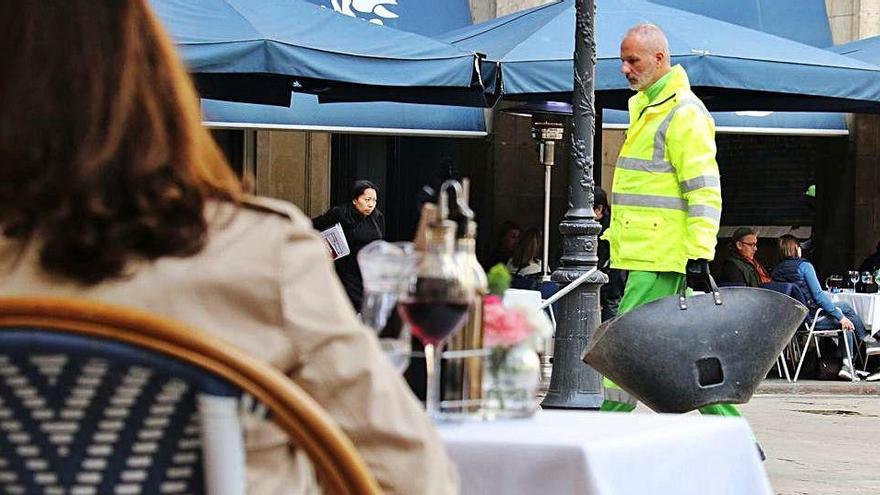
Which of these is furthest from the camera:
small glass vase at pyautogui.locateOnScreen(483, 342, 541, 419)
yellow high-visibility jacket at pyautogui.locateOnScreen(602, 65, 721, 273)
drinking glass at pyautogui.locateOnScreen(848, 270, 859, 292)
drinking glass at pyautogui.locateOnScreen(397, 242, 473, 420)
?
drinking glass at pyautogui.locateOnScreen(848, 270, 859, 292)

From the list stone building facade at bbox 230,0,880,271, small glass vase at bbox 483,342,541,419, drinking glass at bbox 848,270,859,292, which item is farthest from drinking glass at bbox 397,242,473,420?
stone building facade at bbox 230,0,880,271

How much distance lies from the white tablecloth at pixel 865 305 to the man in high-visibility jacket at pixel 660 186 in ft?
28.4

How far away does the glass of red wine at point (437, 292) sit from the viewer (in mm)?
2693

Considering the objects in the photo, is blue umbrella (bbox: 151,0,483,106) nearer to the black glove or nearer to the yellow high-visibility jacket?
the yellow high-visibility jacket

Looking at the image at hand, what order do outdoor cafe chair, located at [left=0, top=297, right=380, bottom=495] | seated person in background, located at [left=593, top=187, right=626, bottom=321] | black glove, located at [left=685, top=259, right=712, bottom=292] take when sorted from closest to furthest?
outdoor cafe chair, located at [left=0, top=297, right=380, bottom=495], black glove, located at [left=685, top=259, right=712, bottom=292], seated person in background, located at [left=593, top=187, right=626, bottom=321]

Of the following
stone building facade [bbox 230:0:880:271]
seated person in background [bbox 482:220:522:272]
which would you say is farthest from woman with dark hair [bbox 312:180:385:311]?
stone building facade [bbox 230:0:880:271]

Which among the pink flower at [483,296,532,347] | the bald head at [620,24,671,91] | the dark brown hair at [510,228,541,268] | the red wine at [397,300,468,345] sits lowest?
the dark brown hair at [510,228,541,268]

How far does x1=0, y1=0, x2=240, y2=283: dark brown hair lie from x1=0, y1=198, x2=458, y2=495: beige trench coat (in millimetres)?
27

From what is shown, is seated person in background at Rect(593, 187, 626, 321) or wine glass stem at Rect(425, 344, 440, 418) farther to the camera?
seated person in background at Rect(593, 187, 626, 321)

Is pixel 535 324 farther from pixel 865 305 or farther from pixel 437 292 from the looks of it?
pixel 865 305

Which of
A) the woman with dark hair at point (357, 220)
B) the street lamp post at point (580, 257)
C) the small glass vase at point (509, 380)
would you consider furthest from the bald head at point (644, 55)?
the woman with dark hair at point (357, 220)

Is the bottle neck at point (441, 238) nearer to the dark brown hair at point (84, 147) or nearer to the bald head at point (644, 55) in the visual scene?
the dark brown hair at point (84, 147)

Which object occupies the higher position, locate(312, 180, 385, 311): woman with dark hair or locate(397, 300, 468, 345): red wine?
locate(397, 300, 468, 345): red wine

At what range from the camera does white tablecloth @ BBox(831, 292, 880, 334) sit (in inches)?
588
